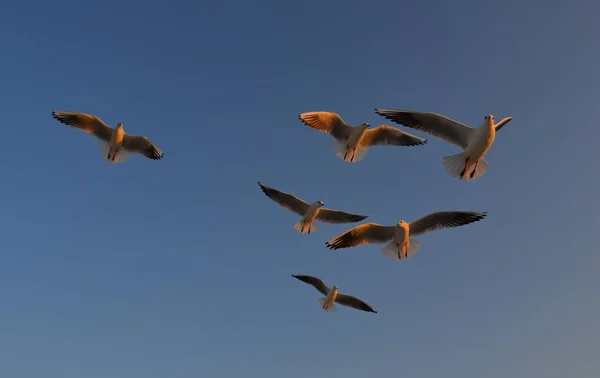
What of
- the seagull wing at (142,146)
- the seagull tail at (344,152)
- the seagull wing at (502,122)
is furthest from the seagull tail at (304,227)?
the seagull wing at (502,122)

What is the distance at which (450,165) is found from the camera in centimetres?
1370

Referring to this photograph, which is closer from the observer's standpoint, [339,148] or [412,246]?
[412,246]

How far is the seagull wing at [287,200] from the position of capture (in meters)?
18.8

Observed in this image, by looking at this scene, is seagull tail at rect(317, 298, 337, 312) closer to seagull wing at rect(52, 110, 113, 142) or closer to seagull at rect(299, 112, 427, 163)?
seagull at rect(299, 112, 427, 163)

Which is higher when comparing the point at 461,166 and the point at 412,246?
the point at 461,166

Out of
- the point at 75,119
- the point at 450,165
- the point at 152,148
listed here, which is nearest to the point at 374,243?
the point at 450,165

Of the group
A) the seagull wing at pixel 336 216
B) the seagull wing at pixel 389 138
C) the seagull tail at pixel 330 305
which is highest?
the seagull wing at pixel 389 138

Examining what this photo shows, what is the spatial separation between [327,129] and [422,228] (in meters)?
4.45

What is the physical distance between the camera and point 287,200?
62.4 feet

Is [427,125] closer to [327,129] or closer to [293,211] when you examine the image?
[327,129]

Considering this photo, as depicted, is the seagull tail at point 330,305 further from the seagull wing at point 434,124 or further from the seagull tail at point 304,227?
the seagull wing at point 434,124

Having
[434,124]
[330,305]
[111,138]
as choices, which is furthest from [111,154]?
[434,124]

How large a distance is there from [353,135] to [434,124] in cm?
372

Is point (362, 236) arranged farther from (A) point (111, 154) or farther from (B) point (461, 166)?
(A) point (111, 154)
